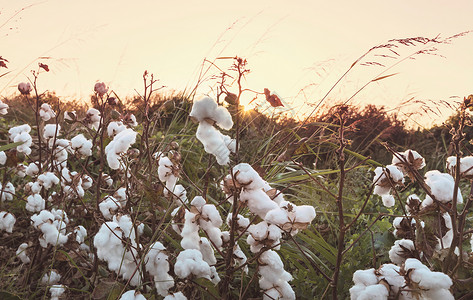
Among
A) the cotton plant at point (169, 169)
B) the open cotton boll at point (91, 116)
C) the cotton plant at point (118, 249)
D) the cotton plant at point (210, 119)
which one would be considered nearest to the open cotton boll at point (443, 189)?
the cotton plant at point (210, 119)

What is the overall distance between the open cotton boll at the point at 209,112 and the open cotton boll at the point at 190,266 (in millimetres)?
380

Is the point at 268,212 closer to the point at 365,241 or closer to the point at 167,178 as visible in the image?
the point at 167,178

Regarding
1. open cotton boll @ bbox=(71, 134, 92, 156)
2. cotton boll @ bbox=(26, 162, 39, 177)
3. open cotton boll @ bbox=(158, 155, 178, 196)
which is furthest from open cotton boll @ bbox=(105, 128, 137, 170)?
cotton boll @ bbox=(26, 162, 39, 177)

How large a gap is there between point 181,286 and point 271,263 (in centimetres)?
27

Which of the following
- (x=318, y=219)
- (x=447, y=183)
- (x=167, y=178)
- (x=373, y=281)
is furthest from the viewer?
(x=318, y=219)

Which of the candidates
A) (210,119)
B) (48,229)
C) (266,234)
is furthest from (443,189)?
(48,229)

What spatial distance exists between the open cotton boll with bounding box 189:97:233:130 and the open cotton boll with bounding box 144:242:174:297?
457 millimetres

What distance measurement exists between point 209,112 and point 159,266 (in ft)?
1.71

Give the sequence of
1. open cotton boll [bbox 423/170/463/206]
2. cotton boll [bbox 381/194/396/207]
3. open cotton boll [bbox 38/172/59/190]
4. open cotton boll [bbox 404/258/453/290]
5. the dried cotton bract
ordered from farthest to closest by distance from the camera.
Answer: open cotton boll [bbox 38/172/59/190] < cotton boll [bbox 381/194/396/207] < the dried cotton bract < open cotton boll [bbox 423/170/463/206] < open cotton boll [bbox 404/258/453/290]

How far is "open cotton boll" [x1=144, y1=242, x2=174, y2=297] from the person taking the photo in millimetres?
1522

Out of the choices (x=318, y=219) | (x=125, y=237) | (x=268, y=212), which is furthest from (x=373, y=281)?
(x=318, y=219)

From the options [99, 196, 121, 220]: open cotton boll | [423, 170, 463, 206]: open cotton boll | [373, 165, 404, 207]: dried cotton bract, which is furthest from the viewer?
[99, 196, 121, 220]: open cotton boll

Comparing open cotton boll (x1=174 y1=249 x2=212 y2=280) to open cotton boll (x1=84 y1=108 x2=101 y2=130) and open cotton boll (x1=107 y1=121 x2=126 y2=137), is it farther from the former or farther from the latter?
open cotton boll (x1=84 y1=108 x2=101 y2=130)

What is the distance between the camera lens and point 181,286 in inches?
56.9
